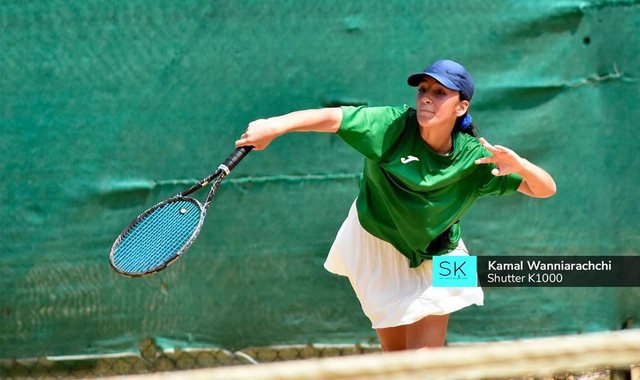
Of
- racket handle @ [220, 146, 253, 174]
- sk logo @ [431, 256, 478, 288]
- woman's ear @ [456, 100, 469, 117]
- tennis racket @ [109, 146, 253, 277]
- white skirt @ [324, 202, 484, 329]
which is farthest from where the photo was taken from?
sk logo @ [431, 256, 478, 288]

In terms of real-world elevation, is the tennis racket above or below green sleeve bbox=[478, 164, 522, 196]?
below

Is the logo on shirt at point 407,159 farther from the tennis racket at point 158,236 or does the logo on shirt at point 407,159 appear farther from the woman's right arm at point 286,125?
the tennis racket at point 158,236

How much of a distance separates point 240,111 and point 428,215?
1.51m

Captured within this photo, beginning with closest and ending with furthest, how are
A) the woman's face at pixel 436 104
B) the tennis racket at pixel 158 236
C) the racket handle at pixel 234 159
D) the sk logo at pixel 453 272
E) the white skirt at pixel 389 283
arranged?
the racket handle at pixel 234 159
the tennis racket at pixel 158 236
the woman's face at pixel 436 104
the white skirt at pixel 389 283
the sk logo at pixel 453 272

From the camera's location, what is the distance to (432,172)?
4012 millimetres

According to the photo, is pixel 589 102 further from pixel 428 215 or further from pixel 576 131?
pixel 428 215

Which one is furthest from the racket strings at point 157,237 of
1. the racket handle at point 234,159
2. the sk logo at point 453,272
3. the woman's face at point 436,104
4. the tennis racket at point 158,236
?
the sk logo at point 453,272

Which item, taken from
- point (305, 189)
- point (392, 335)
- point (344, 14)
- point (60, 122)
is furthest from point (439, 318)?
point (60, 122)

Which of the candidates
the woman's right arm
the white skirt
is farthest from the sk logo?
the woman's right arm

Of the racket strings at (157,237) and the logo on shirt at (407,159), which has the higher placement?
the logo on shirt at (407,159)

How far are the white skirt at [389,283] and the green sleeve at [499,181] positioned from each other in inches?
13.4

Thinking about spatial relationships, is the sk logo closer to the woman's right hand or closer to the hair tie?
the hair tie

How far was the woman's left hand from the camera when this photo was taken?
382 centimetres

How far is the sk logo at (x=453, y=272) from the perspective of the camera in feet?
14.0
